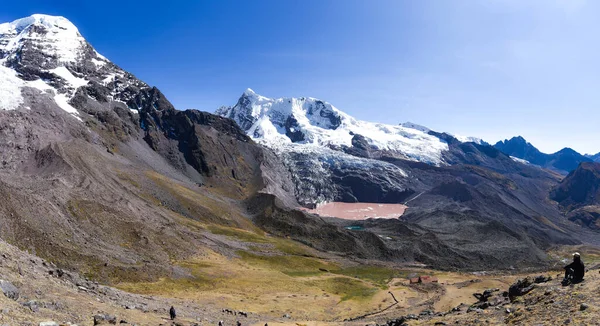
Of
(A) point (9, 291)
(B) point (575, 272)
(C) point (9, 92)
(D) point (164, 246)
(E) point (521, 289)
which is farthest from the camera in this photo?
(C) point (9, 92)

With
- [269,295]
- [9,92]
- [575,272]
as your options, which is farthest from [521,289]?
[9,92]

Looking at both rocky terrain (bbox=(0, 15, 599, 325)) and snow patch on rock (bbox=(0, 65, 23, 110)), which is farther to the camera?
snow patch on rock (bbox=(0, 65, 23, 110))

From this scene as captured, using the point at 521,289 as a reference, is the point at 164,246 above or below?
below

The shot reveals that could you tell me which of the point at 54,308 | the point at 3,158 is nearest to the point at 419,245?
the point at 54,308

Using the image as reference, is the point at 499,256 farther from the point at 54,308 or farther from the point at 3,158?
the point at 3,158

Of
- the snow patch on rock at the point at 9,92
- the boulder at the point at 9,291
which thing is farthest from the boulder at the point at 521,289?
the snow patch on rock at the point at 9,92

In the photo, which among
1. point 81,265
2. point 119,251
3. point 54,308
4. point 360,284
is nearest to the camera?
point 54,308

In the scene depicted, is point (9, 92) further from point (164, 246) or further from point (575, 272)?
point (575, 272)

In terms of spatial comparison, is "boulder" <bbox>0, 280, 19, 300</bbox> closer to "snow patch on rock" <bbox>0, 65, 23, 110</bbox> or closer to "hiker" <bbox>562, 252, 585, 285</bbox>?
"hiker" <bbox>562, 252, 585, 285</bbox>

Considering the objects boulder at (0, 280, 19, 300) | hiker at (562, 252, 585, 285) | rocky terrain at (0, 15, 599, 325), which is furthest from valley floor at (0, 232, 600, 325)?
hiker at (562, 252, 585, 285)

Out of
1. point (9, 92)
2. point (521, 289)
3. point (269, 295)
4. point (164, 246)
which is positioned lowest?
point (269, 295)

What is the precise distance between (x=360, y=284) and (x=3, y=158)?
123480mm

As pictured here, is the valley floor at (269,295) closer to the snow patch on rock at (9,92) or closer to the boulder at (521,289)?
the boulder at (521,289)

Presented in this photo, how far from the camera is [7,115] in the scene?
457ft
